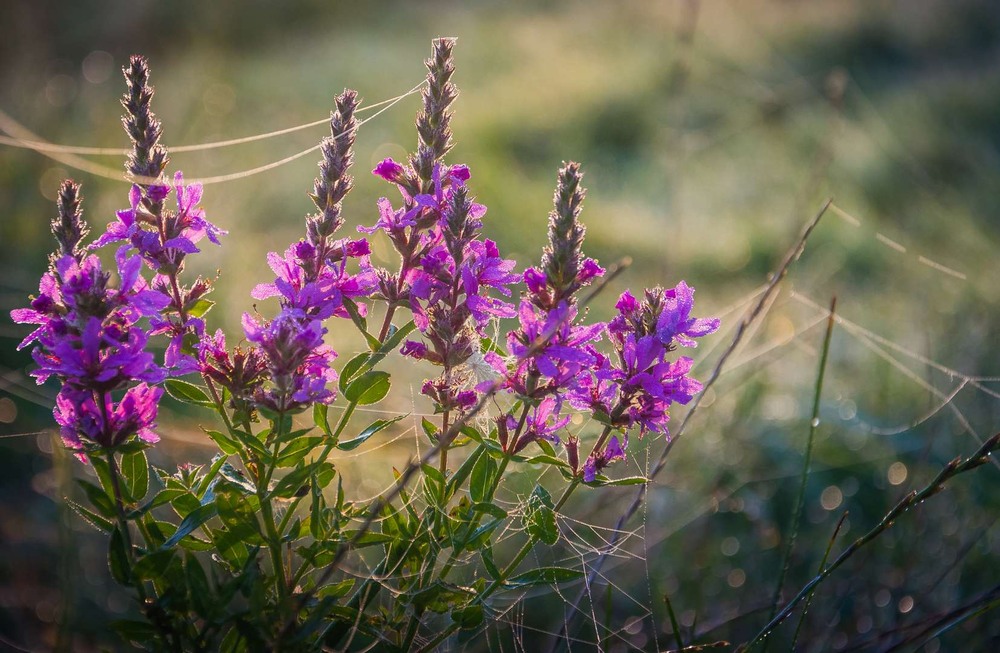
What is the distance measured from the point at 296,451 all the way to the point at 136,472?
23 centimetres

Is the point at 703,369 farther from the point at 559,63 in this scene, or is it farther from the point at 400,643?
the point at 559,63

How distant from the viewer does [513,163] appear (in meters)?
6.27

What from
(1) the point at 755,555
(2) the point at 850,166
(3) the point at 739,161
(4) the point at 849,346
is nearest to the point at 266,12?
(3) the point at 739,161

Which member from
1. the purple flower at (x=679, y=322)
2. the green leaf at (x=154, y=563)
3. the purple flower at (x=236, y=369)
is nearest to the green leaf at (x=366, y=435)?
the purple flower at (x=236, y=369)

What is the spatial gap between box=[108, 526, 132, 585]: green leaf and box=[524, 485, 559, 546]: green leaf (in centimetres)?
49

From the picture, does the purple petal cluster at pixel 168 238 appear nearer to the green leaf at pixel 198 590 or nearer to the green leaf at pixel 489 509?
→ the green leaf at pixel 198 590

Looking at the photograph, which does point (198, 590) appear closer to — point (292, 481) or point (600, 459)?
point (292, 481)

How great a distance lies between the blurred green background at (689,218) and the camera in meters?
2.19

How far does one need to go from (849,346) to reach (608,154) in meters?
3.28

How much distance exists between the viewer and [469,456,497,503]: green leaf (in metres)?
1.15

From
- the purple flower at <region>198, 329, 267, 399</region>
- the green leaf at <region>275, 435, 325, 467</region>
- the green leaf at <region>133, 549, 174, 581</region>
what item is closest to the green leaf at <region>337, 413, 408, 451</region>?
the green leaf at <region>275, 435, 325, 467</region>

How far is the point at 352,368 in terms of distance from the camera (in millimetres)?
1125

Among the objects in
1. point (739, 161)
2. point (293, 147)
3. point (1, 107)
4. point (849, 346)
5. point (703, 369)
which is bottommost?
point (703, 369)

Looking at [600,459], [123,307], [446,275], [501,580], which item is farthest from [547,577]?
[123,307]
